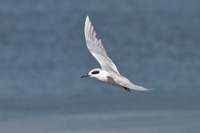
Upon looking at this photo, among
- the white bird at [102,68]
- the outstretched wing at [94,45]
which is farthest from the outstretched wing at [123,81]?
the outstretched wing at [94,45]

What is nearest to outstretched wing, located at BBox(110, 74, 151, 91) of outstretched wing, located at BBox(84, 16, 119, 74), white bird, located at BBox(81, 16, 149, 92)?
white bird, located at BBox(81, 16, 149, 92)

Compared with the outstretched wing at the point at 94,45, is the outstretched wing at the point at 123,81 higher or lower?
lower

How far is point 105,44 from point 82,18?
9.97ft

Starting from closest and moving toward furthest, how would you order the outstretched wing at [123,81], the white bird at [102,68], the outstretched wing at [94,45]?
the outstretched wing at [123,81], the white bird at [102,68], the outstretched wing at [94,45]

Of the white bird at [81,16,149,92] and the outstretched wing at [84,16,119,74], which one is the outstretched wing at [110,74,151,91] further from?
the outstretched wing at [84,16,119,74]

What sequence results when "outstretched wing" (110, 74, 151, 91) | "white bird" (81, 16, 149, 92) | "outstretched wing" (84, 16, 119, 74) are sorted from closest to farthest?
"outstretched wing" (110, 74, 151, 91)
"white bird" (81, 16, 149, 92)
"outstretched wing" (84, 16, 119, 74)

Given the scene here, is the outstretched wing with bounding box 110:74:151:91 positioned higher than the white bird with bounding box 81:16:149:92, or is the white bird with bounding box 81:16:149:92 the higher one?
the white bird with bounding box 81:16:149:92

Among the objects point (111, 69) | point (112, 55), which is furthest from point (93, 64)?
point (111, 69)

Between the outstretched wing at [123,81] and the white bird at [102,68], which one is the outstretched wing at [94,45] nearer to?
the white bird at [102,68]

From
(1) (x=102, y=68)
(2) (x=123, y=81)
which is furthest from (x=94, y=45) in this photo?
(2) (x=123, y=81)

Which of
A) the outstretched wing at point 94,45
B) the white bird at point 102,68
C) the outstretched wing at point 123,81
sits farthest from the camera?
the outstretched wing at point 94,45

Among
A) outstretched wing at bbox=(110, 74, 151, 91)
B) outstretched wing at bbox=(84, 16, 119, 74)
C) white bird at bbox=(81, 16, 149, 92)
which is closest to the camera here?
outstretched wing at bbox=(110, 74, 151, 91)

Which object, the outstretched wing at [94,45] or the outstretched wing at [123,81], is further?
the outstretched wing at [94,45]

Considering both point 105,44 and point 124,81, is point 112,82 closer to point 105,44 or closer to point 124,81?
point 124,81
